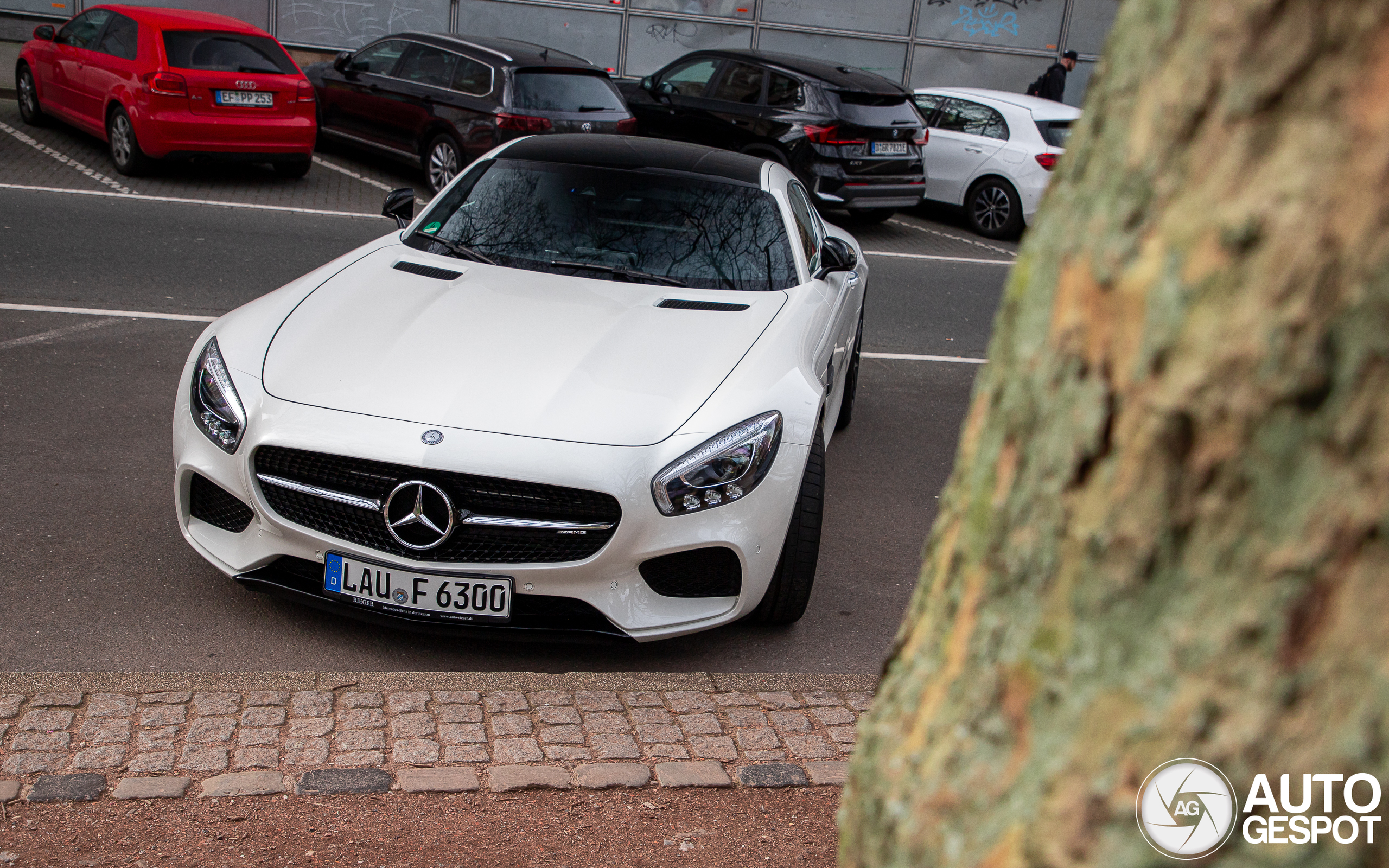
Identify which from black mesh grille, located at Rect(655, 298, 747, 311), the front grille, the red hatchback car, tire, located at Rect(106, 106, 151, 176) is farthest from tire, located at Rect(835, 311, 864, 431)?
tire, located at Rect(106, 106, 151, 176)

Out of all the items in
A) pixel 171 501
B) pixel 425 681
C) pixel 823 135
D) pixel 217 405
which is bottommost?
pixel 171 501

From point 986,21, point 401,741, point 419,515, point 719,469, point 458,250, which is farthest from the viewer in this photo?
point 986,21

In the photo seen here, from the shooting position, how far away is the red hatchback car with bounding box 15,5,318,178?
473 inches

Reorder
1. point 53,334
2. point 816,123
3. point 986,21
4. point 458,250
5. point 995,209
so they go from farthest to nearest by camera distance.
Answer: point 986,21 < point 995,209 < point 816,123 < point 53,334 < point 458,250

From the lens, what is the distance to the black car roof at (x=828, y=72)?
13.5m

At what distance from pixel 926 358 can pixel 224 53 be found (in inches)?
318

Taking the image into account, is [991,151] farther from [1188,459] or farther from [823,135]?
[1188,459]

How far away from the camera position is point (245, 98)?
12320 mm

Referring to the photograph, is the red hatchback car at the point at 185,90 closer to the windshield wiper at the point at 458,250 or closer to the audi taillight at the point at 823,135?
the audi taillight at the point at 823,135

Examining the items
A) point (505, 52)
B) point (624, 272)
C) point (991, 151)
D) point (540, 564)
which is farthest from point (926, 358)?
point (505, 52)

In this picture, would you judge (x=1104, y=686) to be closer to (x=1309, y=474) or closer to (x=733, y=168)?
(x=1309, y=474)

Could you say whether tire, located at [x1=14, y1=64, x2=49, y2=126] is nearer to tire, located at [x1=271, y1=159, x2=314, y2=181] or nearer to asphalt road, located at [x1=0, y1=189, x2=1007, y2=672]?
tire, located at [x1=271, y1=159, x2=314, y2=181]

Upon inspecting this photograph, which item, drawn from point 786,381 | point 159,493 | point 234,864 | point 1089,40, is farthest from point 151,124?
point 1089,40

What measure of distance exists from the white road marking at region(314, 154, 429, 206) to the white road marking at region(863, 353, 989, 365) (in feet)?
20.8
